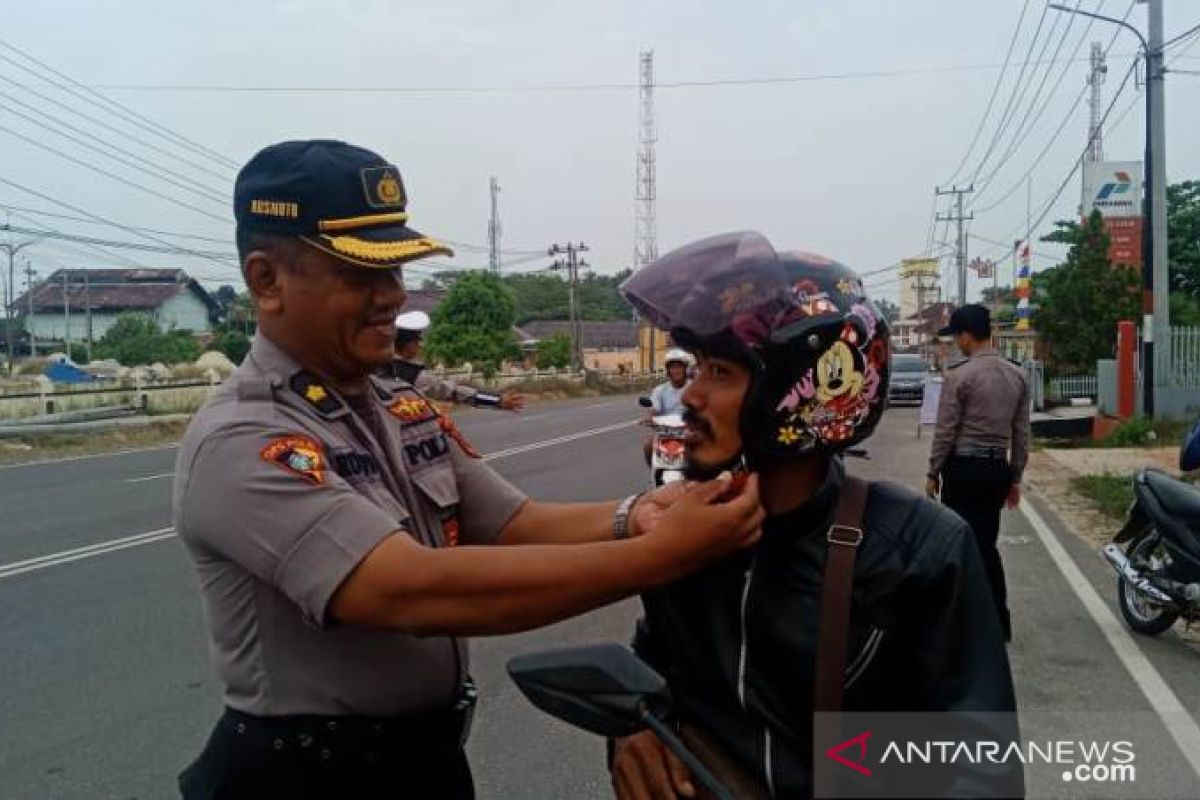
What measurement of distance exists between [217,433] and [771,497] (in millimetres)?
929

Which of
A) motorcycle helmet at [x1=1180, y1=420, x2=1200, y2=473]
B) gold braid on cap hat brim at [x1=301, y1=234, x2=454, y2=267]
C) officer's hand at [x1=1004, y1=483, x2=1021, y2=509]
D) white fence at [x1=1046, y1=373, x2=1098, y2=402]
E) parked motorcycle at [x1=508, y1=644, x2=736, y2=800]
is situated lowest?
white fence at [x1=1046, y1=373, x2=1098, y2=402]

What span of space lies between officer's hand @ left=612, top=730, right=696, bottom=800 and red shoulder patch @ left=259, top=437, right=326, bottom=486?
2.20 feet

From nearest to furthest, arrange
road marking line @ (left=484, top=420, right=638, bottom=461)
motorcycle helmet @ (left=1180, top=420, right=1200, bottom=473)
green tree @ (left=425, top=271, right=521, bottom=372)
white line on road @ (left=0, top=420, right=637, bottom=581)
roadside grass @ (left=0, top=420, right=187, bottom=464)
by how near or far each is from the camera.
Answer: motorcycle helmet @ (left=1180, top=420, right=1200, bottom=473), white line on road @ (left=0, top=420, right=637, bottom=581), road marking line @ (left=484, top=420, right=638, bottom=461), roadside grass @ (left=0, top=420, right=187, bottom=464), green tree @ (left=425, top=271, right=521, bottom=372)

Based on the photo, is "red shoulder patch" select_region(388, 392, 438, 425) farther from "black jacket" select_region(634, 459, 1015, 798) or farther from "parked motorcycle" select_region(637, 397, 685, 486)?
"parked motorcycle" select_region(637, 397, 685, 486)

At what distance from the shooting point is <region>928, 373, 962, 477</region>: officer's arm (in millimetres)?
6219

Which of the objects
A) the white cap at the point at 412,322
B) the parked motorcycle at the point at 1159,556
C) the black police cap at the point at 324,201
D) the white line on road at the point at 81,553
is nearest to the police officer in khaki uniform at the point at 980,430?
the parked motorcycle at the point at 1159,556

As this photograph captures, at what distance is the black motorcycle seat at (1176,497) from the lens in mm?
5656

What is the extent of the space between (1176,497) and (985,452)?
102 centimetres

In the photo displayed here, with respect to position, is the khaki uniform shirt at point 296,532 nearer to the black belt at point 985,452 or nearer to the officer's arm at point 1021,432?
the black belt at point 985,452

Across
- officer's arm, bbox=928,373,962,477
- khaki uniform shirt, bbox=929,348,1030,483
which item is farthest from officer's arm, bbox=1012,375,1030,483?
officer's arm, bbox=928,373,962,477

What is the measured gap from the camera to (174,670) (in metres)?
5.28

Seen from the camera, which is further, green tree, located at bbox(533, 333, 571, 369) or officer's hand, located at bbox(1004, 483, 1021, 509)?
green tree, located at bbox(533, 333, 571, 369)

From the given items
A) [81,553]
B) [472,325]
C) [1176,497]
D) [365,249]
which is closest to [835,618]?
[365,249]

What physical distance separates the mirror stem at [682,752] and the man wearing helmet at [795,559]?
0.23 meters
